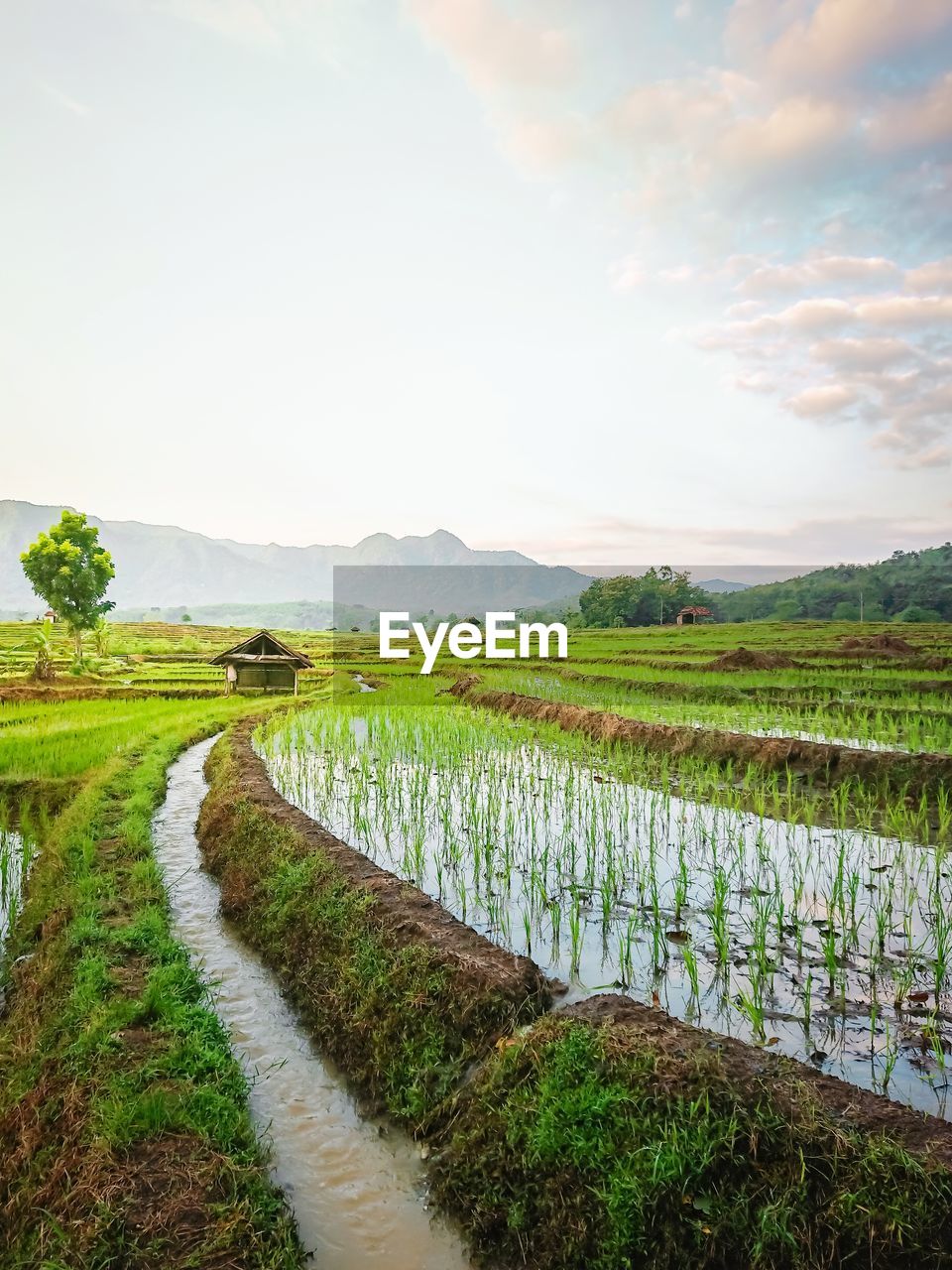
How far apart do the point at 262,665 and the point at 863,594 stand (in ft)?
113

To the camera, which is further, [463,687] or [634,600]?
[634,600]

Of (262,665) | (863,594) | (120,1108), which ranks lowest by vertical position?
(120,1108)

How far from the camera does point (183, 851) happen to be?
21.4 ft

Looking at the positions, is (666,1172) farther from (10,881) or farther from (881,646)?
(881,646)

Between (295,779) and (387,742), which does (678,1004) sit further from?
(387,742)

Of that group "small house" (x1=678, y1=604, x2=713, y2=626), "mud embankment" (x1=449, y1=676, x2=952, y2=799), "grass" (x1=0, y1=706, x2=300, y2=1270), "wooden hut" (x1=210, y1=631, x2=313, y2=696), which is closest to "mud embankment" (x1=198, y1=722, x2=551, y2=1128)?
"grass" (x1=0, y1=706, x2=300, y2=1270)

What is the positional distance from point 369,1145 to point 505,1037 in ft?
2.25

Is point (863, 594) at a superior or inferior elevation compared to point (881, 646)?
superior

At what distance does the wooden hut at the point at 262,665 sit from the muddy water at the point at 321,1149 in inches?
564

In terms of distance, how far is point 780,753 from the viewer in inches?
306
